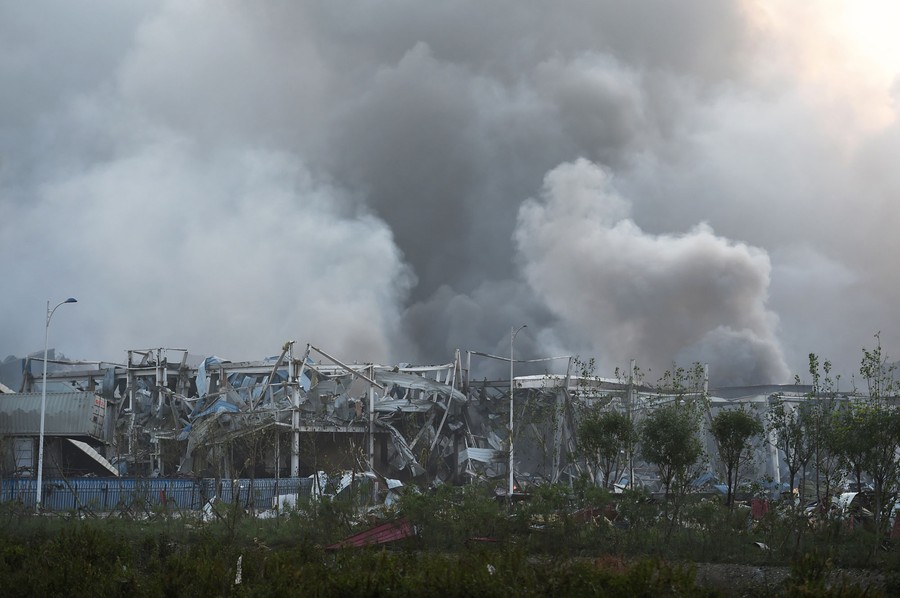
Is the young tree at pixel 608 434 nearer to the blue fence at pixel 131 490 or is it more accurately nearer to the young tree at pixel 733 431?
the young tree at pixel 733 431

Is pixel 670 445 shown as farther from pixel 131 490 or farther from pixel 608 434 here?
pixel 131 490

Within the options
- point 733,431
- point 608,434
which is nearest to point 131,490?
point 608,434

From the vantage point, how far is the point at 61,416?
196 ft

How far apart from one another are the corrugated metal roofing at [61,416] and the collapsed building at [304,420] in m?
0.07

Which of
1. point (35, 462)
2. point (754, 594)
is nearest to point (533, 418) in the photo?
point (35, 462)

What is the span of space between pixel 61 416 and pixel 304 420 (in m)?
15.6

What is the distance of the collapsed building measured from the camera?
56.9 metres

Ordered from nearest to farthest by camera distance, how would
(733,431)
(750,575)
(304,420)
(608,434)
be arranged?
(750,575), (733,431), (608,434), (304,420)

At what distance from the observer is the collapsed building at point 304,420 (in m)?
56.9

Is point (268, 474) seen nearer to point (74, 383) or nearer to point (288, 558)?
point (74, 383)

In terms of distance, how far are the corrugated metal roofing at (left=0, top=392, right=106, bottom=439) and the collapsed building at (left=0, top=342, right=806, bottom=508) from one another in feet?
0.22

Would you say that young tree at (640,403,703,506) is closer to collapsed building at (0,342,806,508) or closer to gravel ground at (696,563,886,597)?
gravel ground at (696,563,886,597)

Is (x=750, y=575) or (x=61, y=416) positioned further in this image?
(x=61, y=416)

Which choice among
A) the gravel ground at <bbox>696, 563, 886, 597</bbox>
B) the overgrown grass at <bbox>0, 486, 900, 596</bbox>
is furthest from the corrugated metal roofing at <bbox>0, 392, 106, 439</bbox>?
the gravel ground at <bbox>696, 563, 886, 597</bbox>
